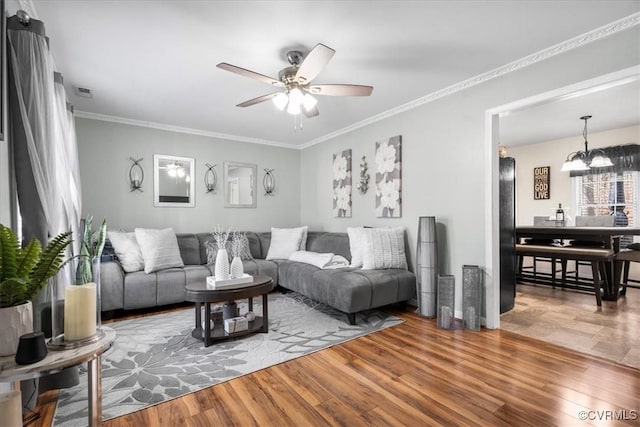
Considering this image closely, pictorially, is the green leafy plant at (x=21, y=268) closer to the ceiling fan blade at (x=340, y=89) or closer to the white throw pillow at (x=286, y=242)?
the ceiling fan blade at (x=340, y=89)

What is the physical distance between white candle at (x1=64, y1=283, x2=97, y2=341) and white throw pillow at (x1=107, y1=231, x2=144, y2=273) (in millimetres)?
2807

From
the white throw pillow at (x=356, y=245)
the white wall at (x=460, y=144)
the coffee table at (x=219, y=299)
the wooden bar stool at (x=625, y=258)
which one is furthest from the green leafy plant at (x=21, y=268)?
the wooden bar stool at (x=625, y=258)

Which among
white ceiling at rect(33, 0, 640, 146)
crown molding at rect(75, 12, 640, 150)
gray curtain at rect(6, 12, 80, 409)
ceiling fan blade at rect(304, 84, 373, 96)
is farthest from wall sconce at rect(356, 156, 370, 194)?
gray curtain at rect(6, 12, 80, 409)

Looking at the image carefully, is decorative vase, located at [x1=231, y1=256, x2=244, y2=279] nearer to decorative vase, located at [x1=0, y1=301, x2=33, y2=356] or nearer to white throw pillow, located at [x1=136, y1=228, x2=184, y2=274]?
white throw pillow, located at [x1=136, y1=228, x2=184, y2=274]

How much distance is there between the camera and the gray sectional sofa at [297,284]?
3.19 m

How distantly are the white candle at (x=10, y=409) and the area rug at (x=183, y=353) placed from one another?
2.75 feet

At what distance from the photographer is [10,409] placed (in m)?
1.02

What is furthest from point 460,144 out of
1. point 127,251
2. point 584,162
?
point 127,251

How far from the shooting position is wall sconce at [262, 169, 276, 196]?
5.56 meters

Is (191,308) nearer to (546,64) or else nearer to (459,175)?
(459,175)

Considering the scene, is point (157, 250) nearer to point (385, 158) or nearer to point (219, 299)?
point (219, 299)

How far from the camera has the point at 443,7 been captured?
6.70 ft

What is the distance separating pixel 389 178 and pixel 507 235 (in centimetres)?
150

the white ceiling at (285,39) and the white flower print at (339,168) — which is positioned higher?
the white ceiling at (285,39)
